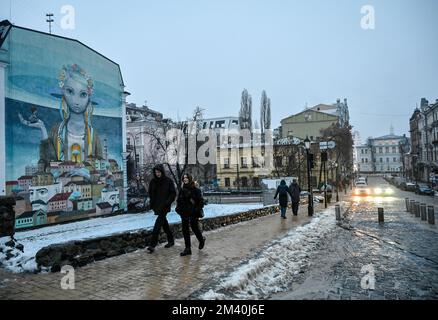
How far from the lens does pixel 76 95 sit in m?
24.1

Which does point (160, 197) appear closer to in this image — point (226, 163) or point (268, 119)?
point (268, 119)

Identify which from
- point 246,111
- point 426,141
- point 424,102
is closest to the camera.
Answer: point 246,111

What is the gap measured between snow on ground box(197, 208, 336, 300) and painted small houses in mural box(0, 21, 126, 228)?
54.7 ft

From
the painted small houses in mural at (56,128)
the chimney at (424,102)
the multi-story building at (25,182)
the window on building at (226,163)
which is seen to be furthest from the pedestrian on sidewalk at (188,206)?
the chimney at (424,102)

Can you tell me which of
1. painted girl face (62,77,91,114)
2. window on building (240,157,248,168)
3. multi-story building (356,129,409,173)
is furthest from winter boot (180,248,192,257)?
multi-story building (356,129,409,173)

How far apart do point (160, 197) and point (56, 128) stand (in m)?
17.7

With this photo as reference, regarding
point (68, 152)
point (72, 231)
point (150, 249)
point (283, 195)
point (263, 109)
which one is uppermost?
point (263, 109)

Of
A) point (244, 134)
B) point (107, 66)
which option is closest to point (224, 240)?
point (107, 66)

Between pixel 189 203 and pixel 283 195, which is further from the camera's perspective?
pixel 283 195

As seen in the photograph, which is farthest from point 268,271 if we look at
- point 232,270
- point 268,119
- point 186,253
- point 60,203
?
point 268,119

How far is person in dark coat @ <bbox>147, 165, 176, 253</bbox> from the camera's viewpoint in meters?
7.36

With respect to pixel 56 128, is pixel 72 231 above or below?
below

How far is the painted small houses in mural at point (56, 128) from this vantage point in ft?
64.1

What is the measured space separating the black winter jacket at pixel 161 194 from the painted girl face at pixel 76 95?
18.6 metres
